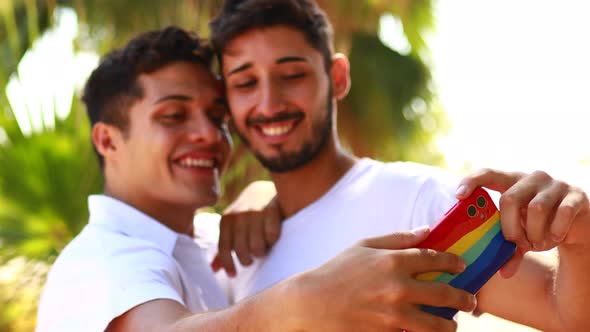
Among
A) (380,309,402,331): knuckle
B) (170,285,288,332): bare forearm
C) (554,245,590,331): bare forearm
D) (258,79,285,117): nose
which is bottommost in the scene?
(554,245,590,331): bare forearm

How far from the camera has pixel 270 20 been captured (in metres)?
2.25

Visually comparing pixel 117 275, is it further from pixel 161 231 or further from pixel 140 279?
pixel 161 231

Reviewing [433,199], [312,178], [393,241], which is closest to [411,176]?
[433,199]

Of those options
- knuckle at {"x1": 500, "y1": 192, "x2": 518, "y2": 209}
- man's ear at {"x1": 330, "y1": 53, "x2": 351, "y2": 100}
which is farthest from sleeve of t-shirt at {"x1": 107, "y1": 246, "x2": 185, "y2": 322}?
man's ear at {"x1": 330, "y1": 53, "x2": 351, "y2": 100}

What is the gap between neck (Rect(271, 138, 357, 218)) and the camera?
89.4 inches

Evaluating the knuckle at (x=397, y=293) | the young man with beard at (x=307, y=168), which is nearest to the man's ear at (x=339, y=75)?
the young man with beard at (x=307, y=168)

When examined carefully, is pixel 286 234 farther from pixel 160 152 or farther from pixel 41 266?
pixel 41 266

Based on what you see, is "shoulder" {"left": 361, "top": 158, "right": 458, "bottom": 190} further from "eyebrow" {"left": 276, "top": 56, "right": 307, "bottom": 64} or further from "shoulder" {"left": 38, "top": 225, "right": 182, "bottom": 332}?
"shoulder" {"left": 38, "top": 225, "right": 182, "bottom": 332}

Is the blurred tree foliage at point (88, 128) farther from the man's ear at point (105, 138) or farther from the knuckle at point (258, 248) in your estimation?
the knuckle at point (258, 248)

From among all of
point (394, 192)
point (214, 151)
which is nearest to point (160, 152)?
point (214, 151)

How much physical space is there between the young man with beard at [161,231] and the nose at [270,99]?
8.3 inches

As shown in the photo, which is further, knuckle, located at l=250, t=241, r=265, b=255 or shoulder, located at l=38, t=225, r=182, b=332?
knuckle, located at l=250, t=241, r=265, b=255

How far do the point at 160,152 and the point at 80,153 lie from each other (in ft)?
4.22

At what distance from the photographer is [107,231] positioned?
198 centimetres
